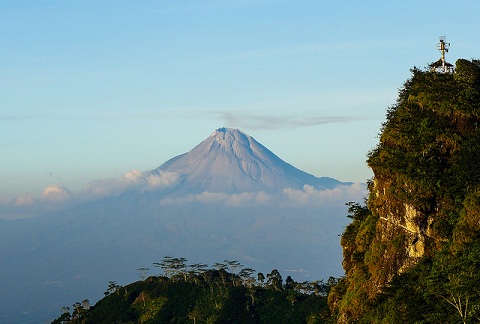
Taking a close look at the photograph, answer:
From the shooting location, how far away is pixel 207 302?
407 feet

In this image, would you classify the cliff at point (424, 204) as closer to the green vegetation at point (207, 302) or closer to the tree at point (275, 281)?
the green vegetation at point (207, 302)

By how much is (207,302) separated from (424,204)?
230ft

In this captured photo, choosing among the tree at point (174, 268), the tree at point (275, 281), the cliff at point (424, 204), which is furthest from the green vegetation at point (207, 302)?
the cliff at point (424, 204)

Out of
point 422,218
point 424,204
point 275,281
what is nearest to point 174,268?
point 275,281

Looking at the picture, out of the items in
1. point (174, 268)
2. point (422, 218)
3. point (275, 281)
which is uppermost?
Answer: point (422, 218)

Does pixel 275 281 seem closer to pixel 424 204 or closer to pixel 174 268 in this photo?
pixel 174 268

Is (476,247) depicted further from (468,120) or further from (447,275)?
(468,120)

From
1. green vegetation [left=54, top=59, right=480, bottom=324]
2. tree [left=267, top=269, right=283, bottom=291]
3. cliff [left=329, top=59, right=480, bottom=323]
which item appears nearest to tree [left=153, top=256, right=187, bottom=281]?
tree [left=267, top=269, right=283, bottom=291]

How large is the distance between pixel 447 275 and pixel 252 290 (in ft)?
243

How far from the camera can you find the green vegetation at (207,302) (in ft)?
386

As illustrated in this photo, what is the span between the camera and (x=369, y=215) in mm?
70875

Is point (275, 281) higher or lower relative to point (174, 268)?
lower

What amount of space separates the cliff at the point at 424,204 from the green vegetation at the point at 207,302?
150 feet

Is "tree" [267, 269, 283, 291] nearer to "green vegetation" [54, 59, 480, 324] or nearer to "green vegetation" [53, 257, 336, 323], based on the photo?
"green vegetation" [53, 257, 336, 323]
